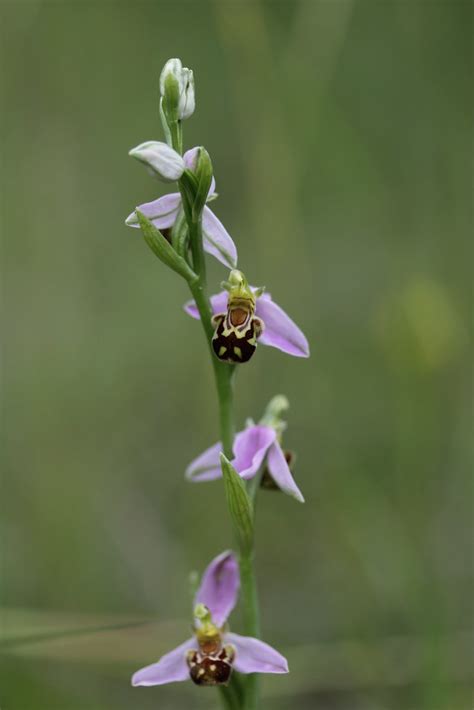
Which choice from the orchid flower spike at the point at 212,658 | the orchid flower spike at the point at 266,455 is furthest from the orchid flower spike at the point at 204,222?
the orchid flower spike at the point at 212,658

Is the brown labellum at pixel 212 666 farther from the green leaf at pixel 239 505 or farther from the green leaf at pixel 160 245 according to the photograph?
the green leaf at pixel 160 245

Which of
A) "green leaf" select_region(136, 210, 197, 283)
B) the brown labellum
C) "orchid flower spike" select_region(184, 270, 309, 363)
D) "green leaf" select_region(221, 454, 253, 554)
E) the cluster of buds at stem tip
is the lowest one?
the brown labellum

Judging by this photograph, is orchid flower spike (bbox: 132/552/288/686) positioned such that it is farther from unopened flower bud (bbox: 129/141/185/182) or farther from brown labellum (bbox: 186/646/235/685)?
unopened flower bud (bbox: 129/141/185/182)

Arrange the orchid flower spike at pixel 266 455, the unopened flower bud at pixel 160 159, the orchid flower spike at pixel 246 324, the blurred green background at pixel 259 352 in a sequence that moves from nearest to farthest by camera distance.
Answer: the unopened flower bud at pixel 160 159 → the orchid flower spike at pixel 246 324 → the orchid flower spike at pixel 266 455 → the blurred green background at pixel 259 352

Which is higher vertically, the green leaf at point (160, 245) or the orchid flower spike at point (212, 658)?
the green leaf at point (160, 245)

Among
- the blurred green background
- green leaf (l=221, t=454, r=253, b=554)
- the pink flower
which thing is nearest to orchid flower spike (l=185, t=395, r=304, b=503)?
green leaf (l=221, t=454, r=253, b=554)

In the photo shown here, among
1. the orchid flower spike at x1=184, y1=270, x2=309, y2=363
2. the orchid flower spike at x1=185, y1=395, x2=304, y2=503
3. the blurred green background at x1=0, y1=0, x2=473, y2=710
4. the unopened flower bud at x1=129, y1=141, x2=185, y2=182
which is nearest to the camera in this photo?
the unopened flower bud at x1=129, y1=141, x2=185, y2=182
